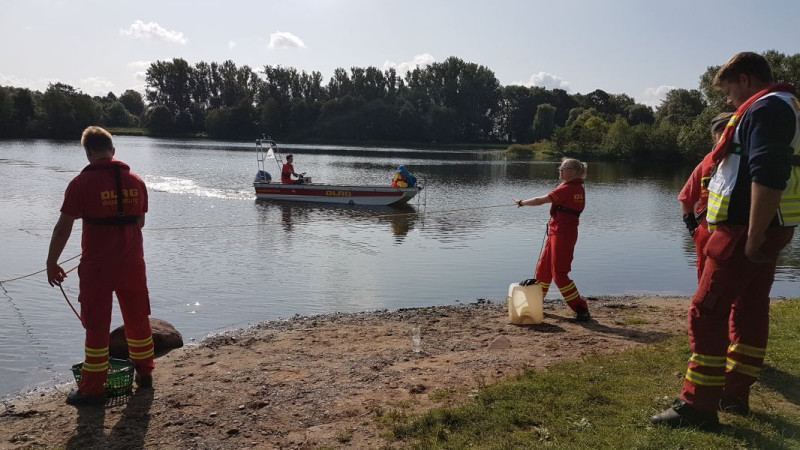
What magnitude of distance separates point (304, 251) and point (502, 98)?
115 metres

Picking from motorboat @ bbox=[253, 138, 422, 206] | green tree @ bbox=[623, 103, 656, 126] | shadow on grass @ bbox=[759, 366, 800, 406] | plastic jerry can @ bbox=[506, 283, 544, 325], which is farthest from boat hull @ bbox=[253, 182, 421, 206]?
green tree @ bbox=[623, 103, 656, 126]

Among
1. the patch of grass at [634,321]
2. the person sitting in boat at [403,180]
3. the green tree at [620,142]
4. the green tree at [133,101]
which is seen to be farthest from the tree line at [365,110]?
the patch of grass at [634,321]

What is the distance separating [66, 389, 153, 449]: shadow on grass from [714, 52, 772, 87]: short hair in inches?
197

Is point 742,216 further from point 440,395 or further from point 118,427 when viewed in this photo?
point 118,427

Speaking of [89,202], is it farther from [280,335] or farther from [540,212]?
[540,212]

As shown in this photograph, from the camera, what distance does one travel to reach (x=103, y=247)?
17.5 feet

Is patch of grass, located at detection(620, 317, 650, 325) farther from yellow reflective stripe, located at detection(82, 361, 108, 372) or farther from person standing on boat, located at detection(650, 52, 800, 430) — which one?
yellow reflective stripe, located at detection(82, 361, 108, 372)

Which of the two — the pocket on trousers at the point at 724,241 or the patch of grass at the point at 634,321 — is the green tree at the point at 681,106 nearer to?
the patch of grass at the point at 634,321

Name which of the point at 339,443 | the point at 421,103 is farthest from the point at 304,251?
the point at 421,103

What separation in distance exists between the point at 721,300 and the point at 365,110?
4276 inches

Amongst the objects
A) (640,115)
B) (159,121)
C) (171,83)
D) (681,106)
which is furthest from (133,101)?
(681,106)

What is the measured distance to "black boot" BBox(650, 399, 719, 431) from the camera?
4.11 metres

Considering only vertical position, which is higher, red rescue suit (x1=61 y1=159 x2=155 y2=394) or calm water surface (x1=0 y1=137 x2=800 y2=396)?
red rescue suit (x1=61 y1=159 x2=155 y2=394)

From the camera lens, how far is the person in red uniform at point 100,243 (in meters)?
5.28
